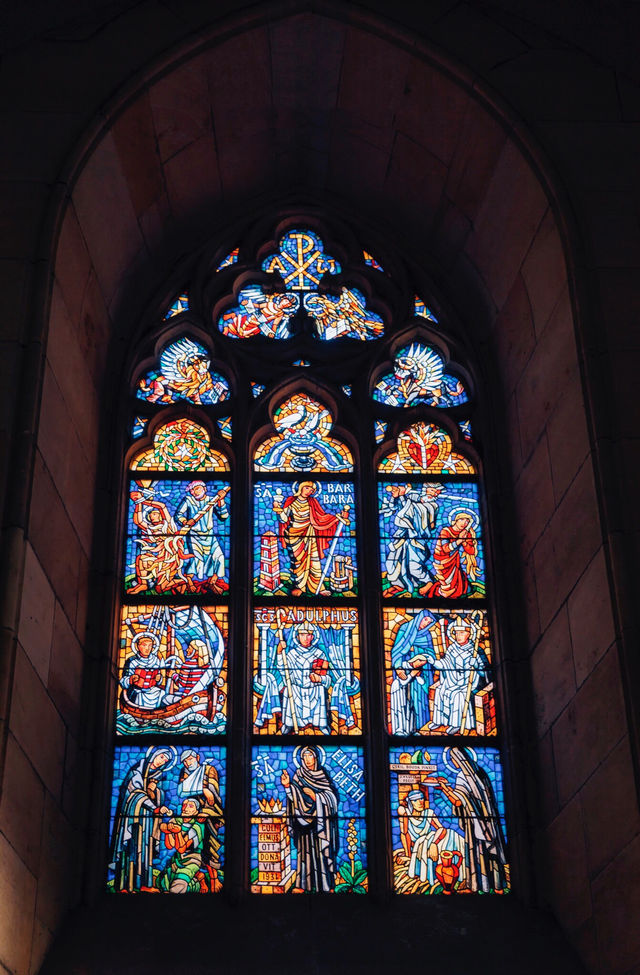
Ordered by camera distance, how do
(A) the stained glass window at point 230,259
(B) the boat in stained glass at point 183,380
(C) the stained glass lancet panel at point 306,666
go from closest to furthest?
1. (C) the stained glass lancet panel at point 306,666
2. (B) the boat in stained glass at point 183,380
3. (A) the stained glass window at point 230,259

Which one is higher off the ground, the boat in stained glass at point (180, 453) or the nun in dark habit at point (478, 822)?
the boat in stained glass at point (180, 453)

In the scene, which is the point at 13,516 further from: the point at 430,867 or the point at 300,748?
the point at 430,867

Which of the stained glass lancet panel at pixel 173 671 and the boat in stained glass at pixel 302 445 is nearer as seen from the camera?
the stained glass lancet panel at pixel 173 671

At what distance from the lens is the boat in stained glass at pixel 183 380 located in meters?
8.80

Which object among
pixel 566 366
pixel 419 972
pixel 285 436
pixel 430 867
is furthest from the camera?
pixel 285 436

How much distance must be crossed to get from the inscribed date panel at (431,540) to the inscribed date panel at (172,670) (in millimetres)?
1067

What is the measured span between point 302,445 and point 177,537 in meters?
1.03

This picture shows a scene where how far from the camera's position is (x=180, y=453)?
8.55 meters

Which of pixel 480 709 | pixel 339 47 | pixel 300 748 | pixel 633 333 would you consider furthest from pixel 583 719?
pixel 339 47

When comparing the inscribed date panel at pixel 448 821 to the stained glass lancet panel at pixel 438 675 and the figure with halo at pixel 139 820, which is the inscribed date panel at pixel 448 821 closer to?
the stained glass lancet panel at pixel 438 675

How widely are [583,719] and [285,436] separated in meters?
2.85

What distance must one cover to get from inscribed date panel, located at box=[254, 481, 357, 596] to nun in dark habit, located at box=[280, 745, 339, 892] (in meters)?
1.02

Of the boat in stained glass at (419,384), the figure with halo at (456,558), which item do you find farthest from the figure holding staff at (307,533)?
the boat in stained glass at (419,384)

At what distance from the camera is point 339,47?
8.75 metres
